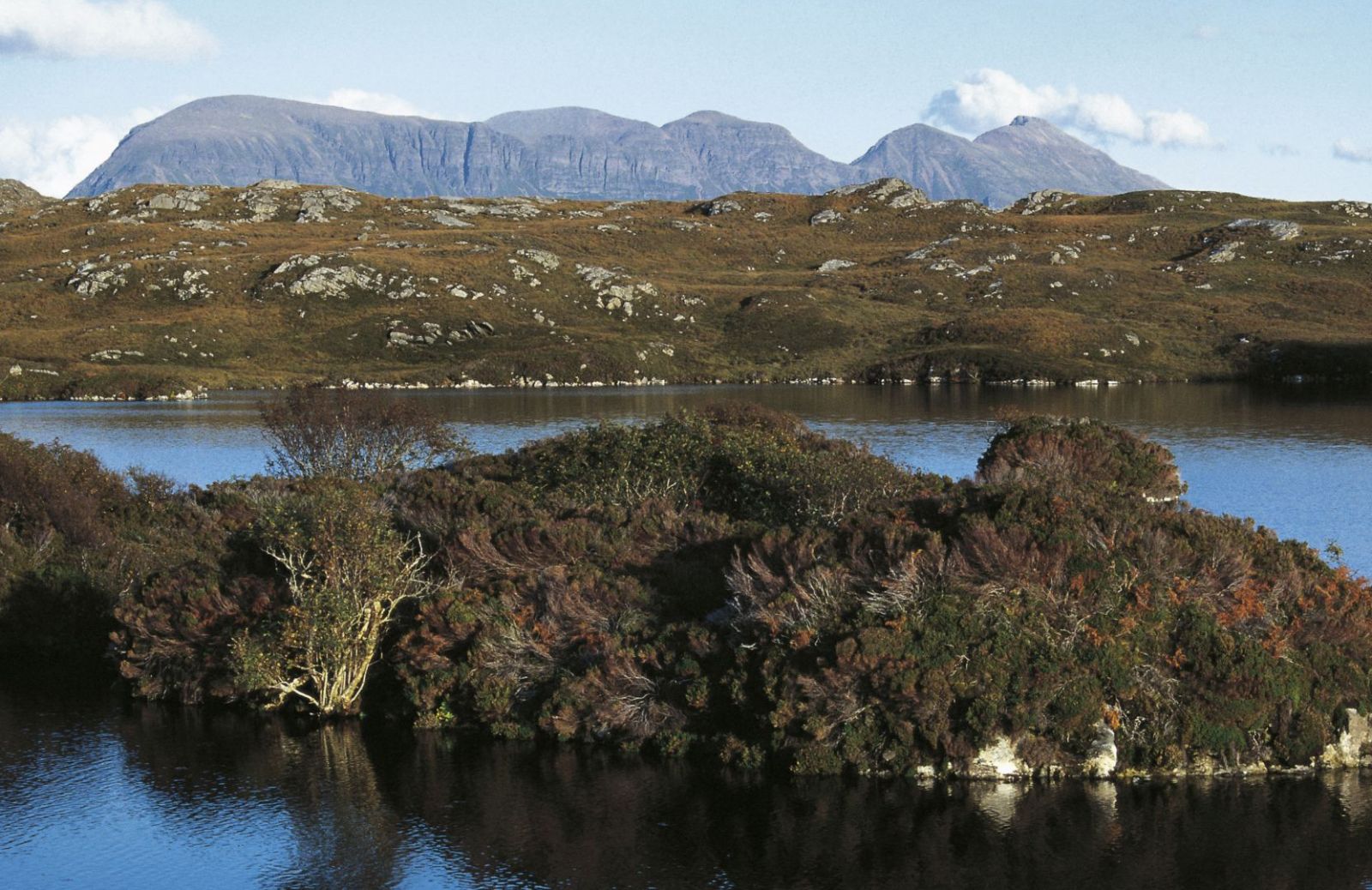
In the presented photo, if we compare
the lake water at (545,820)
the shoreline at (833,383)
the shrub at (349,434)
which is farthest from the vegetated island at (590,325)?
the lake water at (545,820)

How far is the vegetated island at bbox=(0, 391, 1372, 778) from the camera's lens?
26016mm

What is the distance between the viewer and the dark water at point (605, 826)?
22016 mm

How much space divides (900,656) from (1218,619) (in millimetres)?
7192

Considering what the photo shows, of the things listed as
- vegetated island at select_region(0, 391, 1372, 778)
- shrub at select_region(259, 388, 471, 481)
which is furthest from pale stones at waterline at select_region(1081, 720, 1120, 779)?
shrub at select_region(259, 388, 471, 481)

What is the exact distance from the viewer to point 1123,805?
80.8 feet

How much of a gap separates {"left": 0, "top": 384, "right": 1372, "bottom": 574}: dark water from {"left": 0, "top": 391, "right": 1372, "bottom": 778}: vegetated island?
18.8 meters

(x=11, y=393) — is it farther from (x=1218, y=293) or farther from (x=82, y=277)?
(x=1218, y=293)

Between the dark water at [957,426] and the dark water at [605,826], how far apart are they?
2332 centimetres

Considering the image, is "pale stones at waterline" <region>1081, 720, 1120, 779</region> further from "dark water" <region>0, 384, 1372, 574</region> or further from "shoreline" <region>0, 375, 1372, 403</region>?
"shoreline" <region>0, 375, 1372, 403</region>

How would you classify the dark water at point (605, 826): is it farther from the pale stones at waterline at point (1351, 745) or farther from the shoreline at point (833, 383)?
the shoreline at point (833, 383)

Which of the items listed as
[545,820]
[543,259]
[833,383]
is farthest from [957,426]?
[543,259]

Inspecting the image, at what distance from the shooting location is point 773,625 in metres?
27.4

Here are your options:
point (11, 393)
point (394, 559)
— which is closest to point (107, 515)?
point (394, 559)

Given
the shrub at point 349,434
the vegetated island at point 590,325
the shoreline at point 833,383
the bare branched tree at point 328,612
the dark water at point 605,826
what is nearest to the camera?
the dark water at point 605,826
